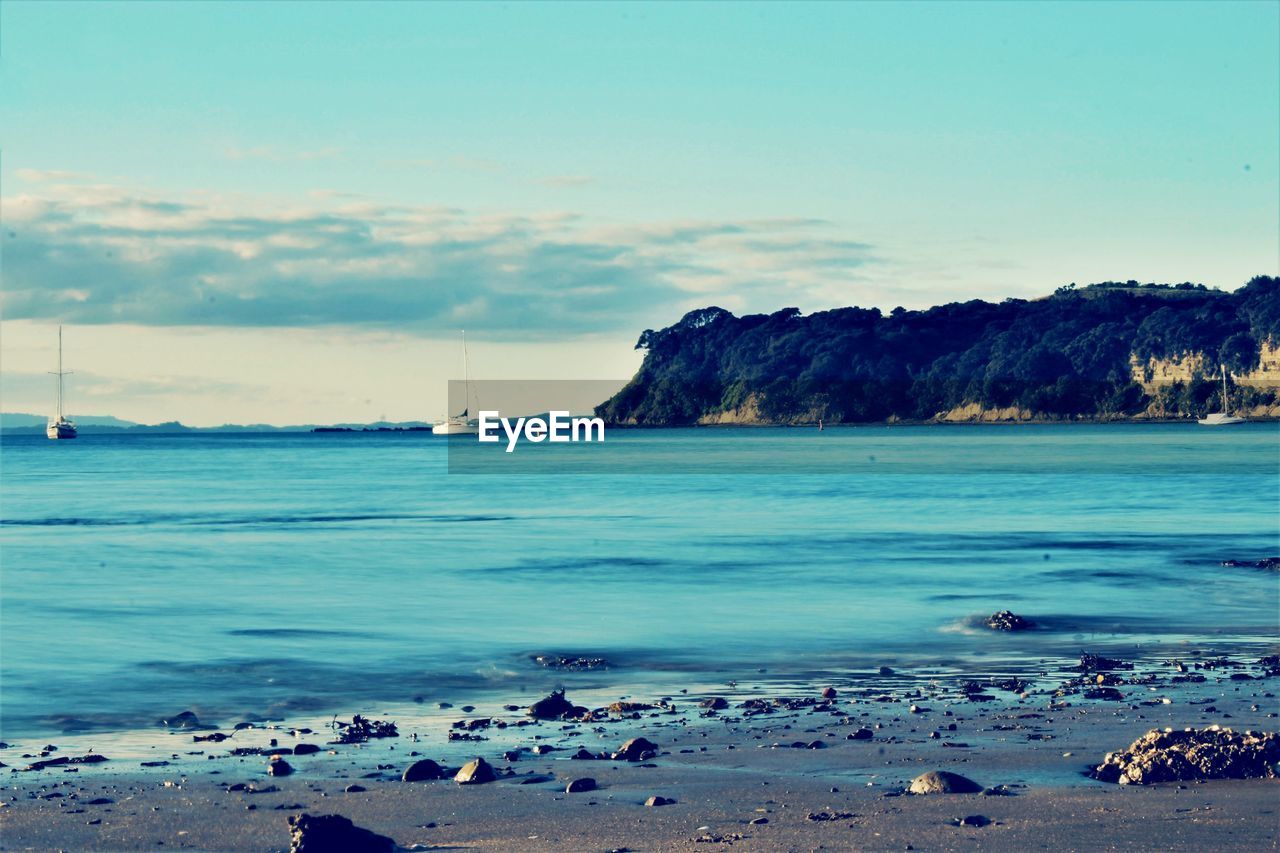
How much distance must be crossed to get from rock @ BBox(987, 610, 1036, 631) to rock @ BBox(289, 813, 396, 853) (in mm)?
13256

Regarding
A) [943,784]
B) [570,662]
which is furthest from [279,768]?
[570,662]

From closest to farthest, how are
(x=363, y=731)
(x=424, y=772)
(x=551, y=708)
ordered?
1. (x=424, y=772)
2. (x=363, y=731)
3. (x=551, y=708)

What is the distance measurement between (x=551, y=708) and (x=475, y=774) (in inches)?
118

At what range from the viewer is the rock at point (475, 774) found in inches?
427

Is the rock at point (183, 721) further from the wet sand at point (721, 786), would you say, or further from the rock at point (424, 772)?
the rock at point (424, 772)

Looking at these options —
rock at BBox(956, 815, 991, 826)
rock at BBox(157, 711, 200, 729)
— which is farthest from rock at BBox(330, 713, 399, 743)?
rock at BBox(956, 815, 991, 826)

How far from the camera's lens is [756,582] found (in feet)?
95.9

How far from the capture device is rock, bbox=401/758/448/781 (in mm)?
11016

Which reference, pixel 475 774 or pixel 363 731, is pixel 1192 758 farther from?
pixel 363 731

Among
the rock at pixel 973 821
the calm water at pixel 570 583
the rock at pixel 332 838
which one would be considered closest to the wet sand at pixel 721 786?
the rock at pixel 973 821

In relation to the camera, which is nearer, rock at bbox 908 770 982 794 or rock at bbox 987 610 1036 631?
rock at bbox 908 770 982 794

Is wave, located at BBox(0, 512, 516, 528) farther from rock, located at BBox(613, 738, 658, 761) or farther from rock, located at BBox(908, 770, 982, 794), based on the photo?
rock, located at BBox(908, 770, 982, 794)

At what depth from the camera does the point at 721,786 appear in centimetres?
1073

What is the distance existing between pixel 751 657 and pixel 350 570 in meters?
16.7
